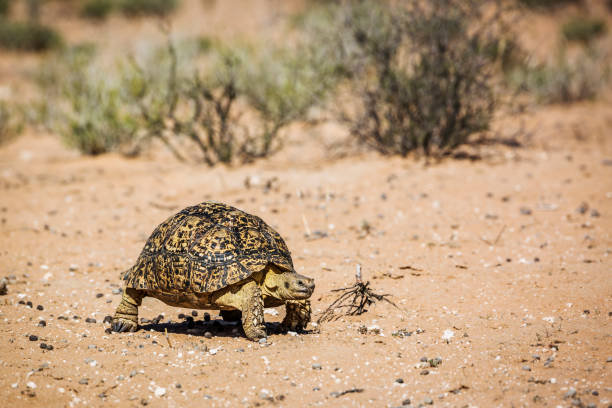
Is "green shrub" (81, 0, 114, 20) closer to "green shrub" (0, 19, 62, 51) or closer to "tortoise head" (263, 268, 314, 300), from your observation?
"green shrub" (0, 19, 62, 51)

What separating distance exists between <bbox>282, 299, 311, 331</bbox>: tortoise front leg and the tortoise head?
0.14 meters


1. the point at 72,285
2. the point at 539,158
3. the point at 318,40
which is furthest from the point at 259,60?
the point at 72,285

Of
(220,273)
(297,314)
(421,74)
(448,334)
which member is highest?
(421,74)

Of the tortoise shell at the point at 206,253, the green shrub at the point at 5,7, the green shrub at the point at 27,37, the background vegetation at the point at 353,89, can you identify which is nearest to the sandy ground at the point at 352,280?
the tortoise shell at the point at 206,253

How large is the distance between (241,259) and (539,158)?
6.78 meters

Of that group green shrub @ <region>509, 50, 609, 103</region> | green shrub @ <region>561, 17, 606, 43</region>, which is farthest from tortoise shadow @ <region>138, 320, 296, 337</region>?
green shrub @ <region>561, 17, 606, 43</region>

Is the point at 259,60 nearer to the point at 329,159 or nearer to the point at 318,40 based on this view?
the point at 318,40

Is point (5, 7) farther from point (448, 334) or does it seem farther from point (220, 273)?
point (448, 334)

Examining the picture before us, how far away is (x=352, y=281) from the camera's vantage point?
5.70m

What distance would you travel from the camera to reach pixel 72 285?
5.93m

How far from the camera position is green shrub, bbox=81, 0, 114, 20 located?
3503 centimetres

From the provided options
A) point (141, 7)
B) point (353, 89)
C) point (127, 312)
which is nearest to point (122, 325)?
point (127, 312)

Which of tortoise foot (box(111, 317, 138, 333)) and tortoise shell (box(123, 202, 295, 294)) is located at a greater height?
tortoise shell (box(123, 202, 295, 294))

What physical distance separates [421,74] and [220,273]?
6.45 metres
